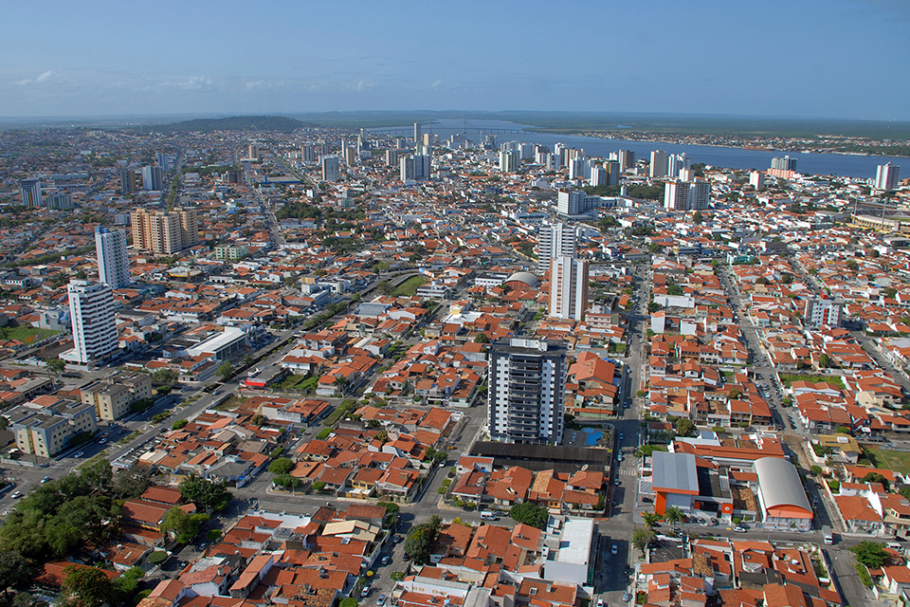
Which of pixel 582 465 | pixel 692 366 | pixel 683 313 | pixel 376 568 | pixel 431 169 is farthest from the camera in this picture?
pixel 431 169

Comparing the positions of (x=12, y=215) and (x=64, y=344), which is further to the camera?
(x=12, y=215)

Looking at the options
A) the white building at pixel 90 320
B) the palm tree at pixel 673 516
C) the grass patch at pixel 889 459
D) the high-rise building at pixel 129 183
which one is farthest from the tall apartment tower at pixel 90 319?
the high-rise building at pixel 129 183

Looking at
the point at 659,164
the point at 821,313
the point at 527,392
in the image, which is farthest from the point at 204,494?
the point at 659,164

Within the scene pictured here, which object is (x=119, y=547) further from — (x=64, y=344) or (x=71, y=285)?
(x=64, y=344)

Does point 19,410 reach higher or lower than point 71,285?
lower

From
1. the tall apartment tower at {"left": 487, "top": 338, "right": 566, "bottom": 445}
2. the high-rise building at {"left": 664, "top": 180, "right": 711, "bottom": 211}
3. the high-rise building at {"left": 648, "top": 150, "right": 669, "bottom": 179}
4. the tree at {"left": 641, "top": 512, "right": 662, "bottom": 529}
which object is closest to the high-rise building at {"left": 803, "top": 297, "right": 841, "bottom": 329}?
the tall apartment tower at {"left": 487, "top": 338, "right": 566, "bottom": 445}

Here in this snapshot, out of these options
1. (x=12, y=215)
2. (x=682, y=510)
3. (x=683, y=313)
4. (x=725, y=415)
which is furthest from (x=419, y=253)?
(x=12, y=215)
